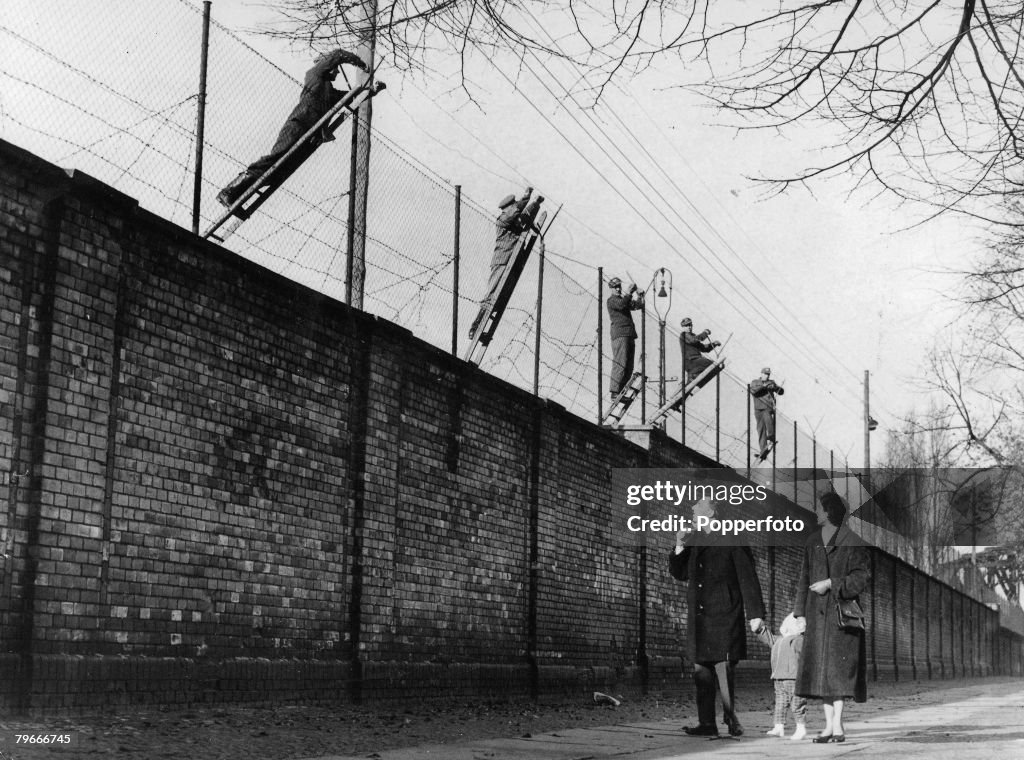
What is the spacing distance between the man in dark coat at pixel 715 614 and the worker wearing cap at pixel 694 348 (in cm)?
1037

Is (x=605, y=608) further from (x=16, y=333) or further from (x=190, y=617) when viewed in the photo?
(x=16, y=333)

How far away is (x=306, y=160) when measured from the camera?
9.65m

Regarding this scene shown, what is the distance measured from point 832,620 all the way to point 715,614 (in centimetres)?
80

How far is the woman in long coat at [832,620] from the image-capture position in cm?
905

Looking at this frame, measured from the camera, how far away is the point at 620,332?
1692 centimetres

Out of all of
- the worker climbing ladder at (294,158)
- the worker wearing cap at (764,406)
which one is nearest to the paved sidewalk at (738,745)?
the worker climbing ladder at (294,158)

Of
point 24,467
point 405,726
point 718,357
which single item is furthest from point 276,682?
point 718,357

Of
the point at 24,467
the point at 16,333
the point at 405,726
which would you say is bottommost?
the point at 405,726

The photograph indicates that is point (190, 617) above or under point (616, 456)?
under

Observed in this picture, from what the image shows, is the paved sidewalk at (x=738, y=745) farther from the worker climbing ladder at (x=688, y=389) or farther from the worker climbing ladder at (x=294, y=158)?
the worker climbing ladder at (x=688, y=389)

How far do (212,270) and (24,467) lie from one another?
2.05 meters

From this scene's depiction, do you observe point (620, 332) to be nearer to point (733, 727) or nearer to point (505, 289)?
point (505, 289)

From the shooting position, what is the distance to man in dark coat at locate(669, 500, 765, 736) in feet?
30.3

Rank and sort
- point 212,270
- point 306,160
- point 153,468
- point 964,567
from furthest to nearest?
point 964,567 → point 306,160 → point 212,270 → point 153,468
